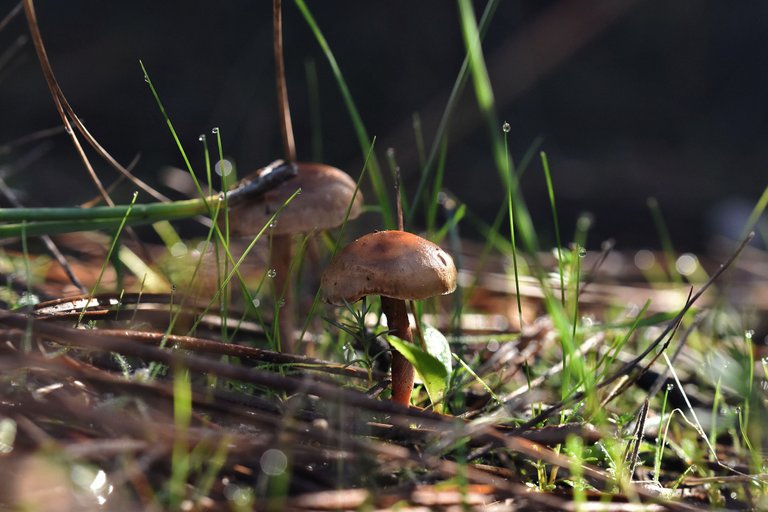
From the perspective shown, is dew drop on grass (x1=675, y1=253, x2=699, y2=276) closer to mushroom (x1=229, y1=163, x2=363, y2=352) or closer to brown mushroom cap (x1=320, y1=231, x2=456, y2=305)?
mushroom (x1=229, y1=163, x2=363, y2=352)

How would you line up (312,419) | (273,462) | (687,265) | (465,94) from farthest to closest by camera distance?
(465,94), (687,265), (312,419), (273,462)

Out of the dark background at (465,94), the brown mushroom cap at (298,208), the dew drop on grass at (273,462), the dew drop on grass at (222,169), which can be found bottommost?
the dew drop on grass at (273,462)

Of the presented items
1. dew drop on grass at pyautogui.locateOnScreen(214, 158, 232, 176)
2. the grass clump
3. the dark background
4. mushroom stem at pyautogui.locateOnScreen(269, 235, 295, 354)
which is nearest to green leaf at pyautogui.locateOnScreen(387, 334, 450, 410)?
the grass clump

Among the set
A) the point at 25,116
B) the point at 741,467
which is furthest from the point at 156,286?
the point at 25,116

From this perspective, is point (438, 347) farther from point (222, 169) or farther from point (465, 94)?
point (465, 94)

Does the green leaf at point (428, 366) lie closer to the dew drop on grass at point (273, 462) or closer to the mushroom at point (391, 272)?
the mushroom at point (391, 272)

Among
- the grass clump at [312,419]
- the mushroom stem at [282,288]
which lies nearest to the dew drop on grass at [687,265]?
the grass clump at [312,419]

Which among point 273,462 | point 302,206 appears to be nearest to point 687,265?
point 302,206
